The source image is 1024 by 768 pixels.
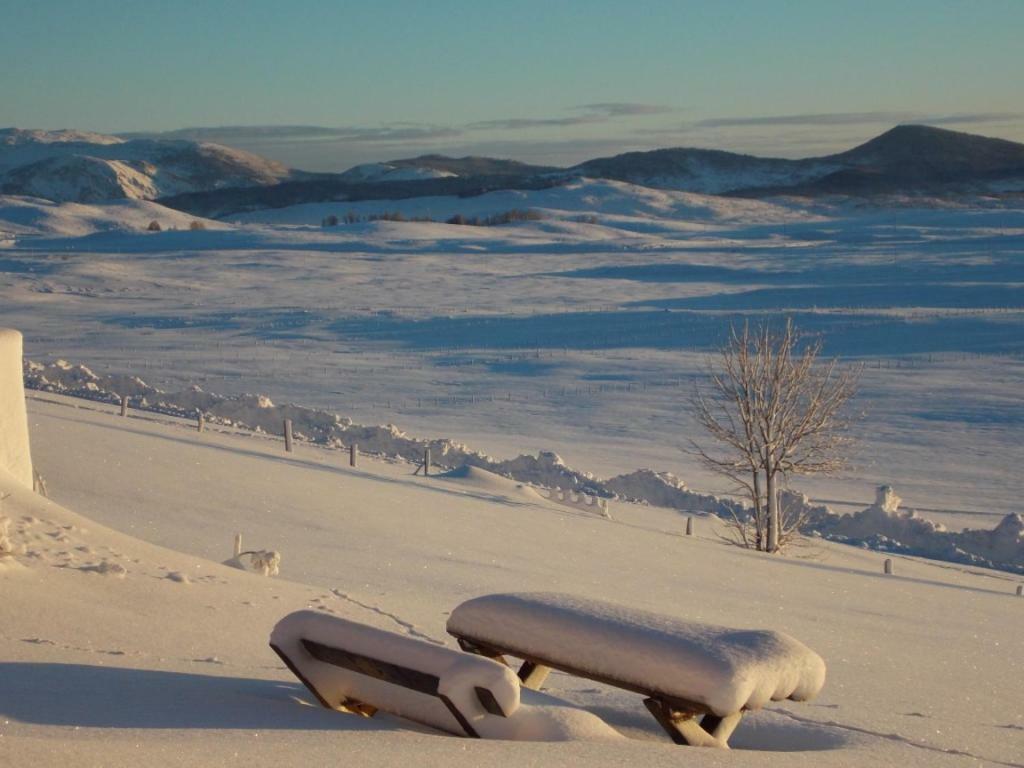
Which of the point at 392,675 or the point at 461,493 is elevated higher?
the point at 392,675

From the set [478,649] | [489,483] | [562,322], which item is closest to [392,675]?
[478,649]

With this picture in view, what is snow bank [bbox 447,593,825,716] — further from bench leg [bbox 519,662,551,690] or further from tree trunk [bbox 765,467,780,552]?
tree trunk [bbox 765,467,780,552]

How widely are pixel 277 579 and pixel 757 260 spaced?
184 feet

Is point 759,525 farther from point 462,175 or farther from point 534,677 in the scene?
point 462,175

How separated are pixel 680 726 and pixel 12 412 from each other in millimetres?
4737

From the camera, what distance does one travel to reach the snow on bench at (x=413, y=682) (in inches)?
185

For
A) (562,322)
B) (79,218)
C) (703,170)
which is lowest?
(562,322)

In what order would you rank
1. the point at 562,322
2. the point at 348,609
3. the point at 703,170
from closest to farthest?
the point at 348,609, the point at 562,322, the point at 703,170

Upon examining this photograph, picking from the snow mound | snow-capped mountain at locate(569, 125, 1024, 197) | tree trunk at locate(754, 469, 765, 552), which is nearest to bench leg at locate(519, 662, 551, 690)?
the snow mound

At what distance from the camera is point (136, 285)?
2189 inches

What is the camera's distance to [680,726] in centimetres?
507

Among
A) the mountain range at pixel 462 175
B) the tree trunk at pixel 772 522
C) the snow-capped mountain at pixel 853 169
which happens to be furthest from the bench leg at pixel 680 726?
the snow-capped mountain at pixel 853 169

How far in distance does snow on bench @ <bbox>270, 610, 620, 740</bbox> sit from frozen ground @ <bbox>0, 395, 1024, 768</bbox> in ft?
0.41

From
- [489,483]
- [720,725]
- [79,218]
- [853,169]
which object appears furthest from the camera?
[853,169]
